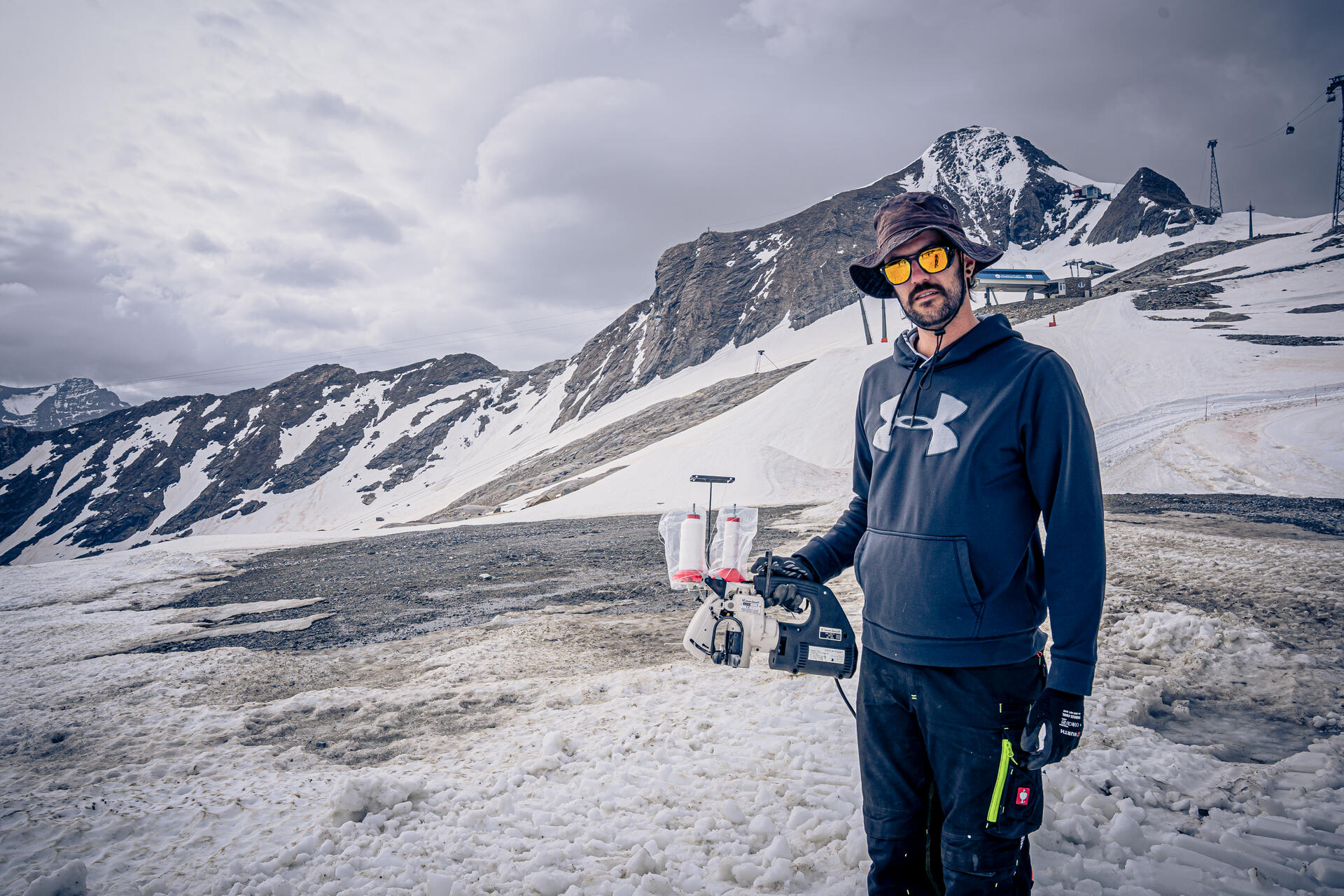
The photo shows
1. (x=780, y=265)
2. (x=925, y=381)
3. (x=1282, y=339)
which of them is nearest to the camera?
(x=925, y=381)

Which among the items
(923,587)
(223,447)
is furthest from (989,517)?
(223,447)

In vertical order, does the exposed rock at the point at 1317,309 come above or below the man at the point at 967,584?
above

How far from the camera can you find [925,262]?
243cm

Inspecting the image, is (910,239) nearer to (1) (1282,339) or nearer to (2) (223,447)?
(1) (1282,339)

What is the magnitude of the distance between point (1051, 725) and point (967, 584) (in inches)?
20.3

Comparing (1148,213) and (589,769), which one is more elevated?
(1148,213)

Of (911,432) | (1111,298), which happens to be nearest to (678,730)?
(911,432)

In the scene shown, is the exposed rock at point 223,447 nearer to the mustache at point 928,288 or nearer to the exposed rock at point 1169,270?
the exposed rock at point 1169,270

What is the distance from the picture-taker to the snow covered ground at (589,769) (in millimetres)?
3318

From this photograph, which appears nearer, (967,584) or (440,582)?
(967,584)

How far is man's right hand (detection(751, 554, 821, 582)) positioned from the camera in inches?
115

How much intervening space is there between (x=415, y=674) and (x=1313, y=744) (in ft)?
26.3

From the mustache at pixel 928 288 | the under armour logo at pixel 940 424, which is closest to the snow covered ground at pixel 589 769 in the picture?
the under armour logo at pixel 940 424

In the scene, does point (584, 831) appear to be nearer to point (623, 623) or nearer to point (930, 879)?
point (930, 879)
